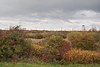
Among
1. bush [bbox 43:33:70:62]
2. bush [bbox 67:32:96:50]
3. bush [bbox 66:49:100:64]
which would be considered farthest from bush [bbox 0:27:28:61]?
bush [bbox 67:32:96:50]

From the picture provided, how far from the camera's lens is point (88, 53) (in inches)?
1188

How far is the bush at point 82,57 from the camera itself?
29281 millimetres

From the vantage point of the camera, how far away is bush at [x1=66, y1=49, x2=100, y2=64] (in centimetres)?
2928

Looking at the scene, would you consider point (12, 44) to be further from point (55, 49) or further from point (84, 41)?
point (84, 41)

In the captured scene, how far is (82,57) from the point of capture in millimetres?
29453

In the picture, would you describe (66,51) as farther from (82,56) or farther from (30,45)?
(30,45)

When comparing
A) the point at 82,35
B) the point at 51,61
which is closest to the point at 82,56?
the point at 51,61

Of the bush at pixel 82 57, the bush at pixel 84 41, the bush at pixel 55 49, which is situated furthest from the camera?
the bush at pixel 84 41

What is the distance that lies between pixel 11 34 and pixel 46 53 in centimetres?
410

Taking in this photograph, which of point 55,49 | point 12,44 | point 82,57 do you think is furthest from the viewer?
point 12,44

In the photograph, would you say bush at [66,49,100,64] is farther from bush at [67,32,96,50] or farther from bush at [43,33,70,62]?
bush at [67,32,96,50]

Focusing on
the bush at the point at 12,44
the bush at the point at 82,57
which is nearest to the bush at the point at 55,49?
the bush at the point at 82,57

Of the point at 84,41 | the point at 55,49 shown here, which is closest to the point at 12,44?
the point at 55,49

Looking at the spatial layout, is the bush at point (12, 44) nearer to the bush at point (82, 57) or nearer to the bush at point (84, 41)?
the bush at point (82, 57)
